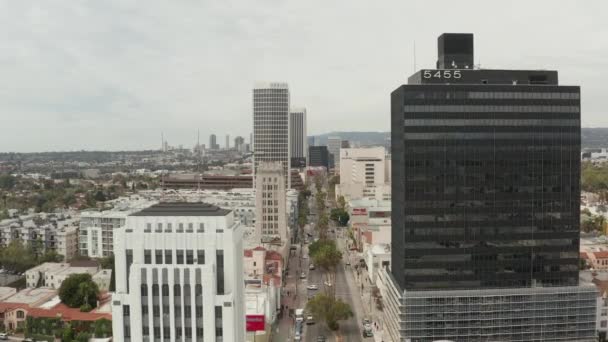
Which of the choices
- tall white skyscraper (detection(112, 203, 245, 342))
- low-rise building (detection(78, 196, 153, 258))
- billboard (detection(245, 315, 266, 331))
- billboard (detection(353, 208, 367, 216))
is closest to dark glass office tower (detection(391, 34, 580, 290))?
billboard (detection(245, 315, 266, 331))

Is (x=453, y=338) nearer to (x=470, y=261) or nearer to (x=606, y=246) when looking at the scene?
(x=470, y=261)

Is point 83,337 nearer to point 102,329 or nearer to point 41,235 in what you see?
point 102,329

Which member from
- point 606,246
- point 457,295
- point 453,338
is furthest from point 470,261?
point 606,246

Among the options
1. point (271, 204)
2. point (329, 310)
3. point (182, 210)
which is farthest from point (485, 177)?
point (271, 204)

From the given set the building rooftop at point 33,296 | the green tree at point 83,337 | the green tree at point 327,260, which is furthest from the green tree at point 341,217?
the green tree at point 83,337

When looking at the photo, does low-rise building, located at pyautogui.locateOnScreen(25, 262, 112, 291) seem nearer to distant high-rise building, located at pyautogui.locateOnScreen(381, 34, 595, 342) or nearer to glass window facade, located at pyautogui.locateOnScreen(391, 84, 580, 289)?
distant high-rise building, located at pyautogui.locateOnScreen(381, 34, 595, 342)

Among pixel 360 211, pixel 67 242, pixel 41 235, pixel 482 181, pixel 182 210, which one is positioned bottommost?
pixel 67 242
